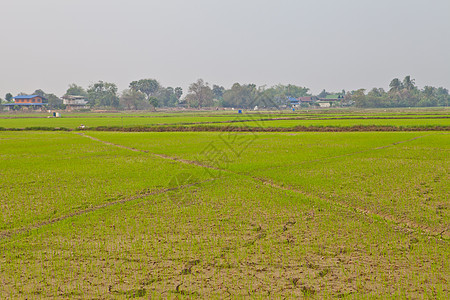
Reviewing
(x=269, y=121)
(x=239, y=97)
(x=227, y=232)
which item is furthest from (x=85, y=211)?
(x=239, y=97)

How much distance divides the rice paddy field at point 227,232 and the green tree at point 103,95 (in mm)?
115502

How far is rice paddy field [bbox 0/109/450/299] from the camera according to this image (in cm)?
564

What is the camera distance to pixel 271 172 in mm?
14695

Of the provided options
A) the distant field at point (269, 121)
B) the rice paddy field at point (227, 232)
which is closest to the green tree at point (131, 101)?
the distant field at point (269, 121)

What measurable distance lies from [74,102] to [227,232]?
421 feet

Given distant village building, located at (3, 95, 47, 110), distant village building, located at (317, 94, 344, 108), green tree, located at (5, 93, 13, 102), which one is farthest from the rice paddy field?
distant village building, located at (317, 94, 344, 108)

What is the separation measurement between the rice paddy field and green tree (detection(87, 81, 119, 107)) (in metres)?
116

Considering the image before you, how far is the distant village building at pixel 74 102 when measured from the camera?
393 feet

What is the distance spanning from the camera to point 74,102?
125 meters

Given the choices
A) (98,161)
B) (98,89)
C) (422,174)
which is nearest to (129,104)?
(98,89)

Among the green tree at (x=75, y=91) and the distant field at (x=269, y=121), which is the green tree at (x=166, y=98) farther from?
the distant field at (x=269, y=121)

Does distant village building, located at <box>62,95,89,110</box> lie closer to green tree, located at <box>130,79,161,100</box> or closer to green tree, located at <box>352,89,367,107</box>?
green tree, located at <box>130,79,161,100</box>

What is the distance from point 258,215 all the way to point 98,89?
14224 cm

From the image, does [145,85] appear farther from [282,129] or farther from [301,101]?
[282,129]
